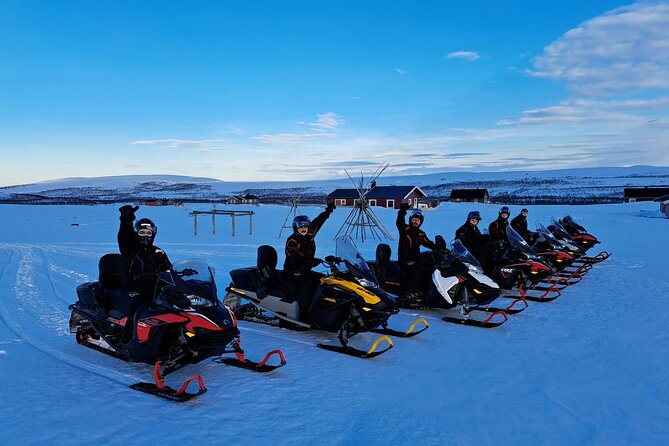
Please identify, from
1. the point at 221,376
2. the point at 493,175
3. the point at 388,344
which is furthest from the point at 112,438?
the point at 493,175

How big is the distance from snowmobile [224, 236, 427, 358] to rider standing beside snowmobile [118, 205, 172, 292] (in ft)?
5.64

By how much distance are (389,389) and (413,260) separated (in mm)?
3684

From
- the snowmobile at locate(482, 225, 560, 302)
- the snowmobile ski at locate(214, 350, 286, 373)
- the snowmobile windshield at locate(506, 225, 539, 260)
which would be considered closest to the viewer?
the snowmobile ski at locate(214, 350, 286, 373)

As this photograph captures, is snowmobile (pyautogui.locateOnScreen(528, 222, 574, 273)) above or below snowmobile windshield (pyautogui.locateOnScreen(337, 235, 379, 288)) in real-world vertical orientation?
below

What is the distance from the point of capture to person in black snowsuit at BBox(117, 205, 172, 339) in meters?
5.16

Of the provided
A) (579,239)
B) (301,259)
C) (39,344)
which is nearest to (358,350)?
(301,259)

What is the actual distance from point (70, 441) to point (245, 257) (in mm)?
10482

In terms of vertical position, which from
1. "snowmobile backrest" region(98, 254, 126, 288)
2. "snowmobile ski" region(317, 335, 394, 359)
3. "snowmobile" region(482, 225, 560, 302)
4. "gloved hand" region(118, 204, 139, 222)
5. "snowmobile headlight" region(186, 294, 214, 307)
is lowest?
"snowmobile ski" region(317, 335, 394, 359)

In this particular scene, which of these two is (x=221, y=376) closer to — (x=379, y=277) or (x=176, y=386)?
(x=176, y=386)

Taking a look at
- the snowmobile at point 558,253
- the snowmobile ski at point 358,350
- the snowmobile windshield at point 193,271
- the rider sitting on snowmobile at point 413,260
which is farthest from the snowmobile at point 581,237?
the snowmobile windshield at point 193,271

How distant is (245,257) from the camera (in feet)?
46.5

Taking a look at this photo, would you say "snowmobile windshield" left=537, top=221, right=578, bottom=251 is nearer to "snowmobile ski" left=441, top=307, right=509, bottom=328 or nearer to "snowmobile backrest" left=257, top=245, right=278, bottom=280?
"snowmobile ski" left=441, top=307, right=509, bottom=328

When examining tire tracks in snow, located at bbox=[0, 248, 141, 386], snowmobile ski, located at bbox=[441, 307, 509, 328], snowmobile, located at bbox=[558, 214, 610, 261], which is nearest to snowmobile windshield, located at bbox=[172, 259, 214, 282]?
tire tracks in snow, located at bbox=[0, 248, 141, 386]

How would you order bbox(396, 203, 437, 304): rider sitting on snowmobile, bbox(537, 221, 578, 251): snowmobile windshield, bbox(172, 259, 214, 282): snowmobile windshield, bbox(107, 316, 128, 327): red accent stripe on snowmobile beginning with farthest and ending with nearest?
1. bbox(537, 221, 578, 251): snowmobile windshield
2. bbox(396, 203, 437, 304): rider sitting on snowmobile
3. bbox(107, 316, 128, 327): red accent stripe on snowmobile
4. bbox(172, 259, 214, 282): snowmobile windshield
